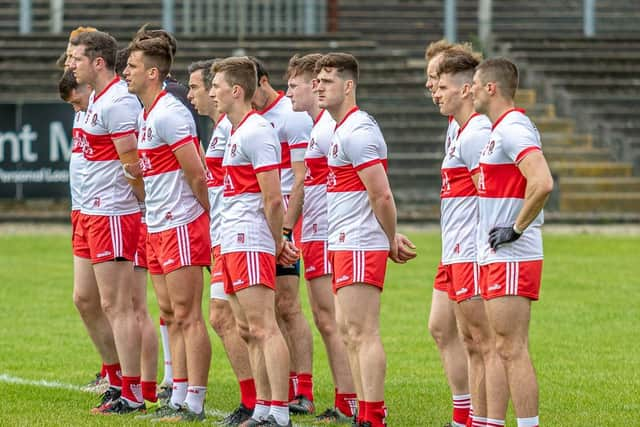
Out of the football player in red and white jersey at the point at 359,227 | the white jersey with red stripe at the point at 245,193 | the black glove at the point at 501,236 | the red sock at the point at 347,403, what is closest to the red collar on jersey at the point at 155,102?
the white jersey with red stripe at the point at 245,193

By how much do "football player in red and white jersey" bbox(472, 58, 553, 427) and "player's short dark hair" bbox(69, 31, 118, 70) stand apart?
318cm

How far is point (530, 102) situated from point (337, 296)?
21214 mm

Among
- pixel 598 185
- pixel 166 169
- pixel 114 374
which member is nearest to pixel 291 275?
pixel 166 169

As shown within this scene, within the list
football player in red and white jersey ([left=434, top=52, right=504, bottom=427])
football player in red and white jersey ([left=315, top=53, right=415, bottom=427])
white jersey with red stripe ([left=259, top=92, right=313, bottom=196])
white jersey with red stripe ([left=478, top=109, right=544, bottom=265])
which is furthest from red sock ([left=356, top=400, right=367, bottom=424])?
white jersey with red stripe ([left=259, top=92, right=313, bottom=196])

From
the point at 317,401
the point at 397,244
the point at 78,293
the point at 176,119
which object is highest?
the point at 176,119

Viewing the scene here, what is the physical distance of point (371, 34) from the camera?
32281mm

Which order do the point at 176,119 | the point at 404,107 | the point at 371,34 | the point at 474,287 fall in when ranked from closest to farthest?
the point at 474,287 → the point at 176,119 → the point at 404,107 → the point at 371,34

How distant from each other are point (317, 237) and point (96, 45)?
2.09 metres

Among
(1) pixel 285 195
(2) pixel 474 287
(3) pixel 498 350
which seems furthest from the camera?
(1) pixel 285 195

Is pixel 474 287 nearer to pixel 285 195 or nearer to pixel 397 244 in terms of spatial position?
pixel 397 244

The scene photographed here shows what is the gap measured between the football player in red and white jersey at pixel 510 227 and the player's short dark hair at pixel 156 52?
8.09 ft

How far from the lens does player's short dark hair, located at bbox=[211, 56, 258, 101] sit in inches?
336

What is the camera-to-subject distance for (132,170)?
9422 mm

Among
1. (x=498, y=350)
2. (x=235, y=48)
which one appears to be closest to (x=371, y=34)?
(x=235, y=48)
